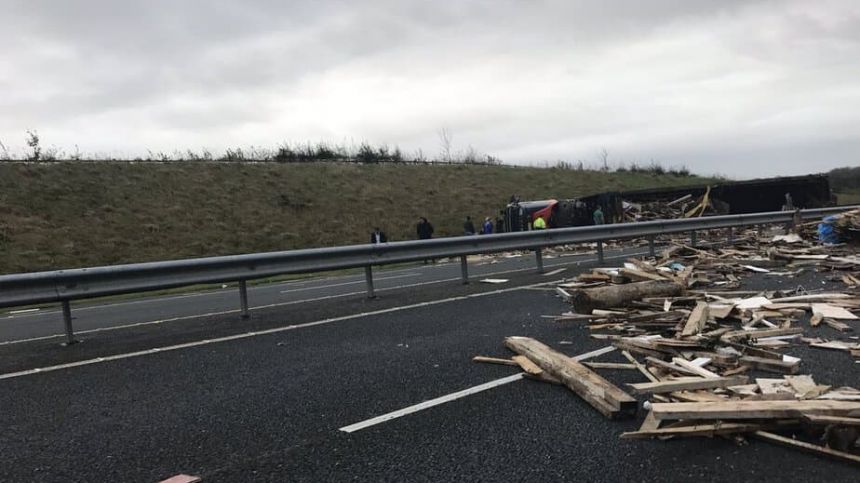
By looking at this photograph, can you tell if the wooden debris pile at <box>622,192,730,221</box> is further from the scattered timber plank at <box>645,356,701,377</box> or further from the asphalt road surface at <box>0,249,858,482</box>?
the scattered timber plank at <box>645,356,701,377</box>

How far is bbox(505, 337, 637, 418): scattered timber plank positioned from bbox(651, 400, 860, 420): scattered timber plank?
28 cm

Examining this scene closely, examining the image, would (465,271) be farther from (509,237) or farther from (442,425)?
(442,425)

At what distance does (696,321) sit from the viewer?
20.7ft

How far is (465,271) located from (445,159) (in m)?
40.0

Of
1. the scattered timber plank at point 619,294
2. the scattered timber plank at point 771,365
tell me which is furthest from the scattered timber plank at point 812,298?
the scattered timber plank at point 771,365

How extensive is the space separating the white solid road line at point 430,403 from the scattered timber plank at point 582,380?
0.94ft

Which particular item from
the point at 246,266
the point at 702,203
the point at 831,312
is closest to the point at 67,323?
the point at 246,266

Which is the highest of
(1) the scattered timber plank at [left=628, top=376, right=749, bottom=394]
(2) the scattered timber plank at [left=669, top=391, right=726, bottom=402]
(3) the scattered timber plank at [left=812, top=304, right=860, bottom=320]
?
(1) the scattered timber plank at [left=628, top=376, right=749, bottom=394]

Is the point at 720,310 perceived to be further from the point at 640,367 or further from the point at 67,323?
the point at 67,323

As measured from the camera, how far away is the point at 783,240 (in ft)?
49.1

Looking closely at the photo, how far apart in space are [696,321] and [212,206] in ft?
96.0

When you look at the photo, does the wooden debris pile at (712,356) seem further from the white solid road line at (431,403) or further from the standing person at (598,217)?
the standing person at (598,217)

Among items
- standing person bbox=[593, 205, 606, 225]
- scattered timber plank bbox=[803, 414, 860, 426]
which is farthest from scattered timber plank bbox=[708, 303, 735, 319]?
standing person bbox=[593, 205, 606, 225]

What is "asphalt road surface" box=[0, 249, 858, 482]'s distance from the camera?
3.34m
